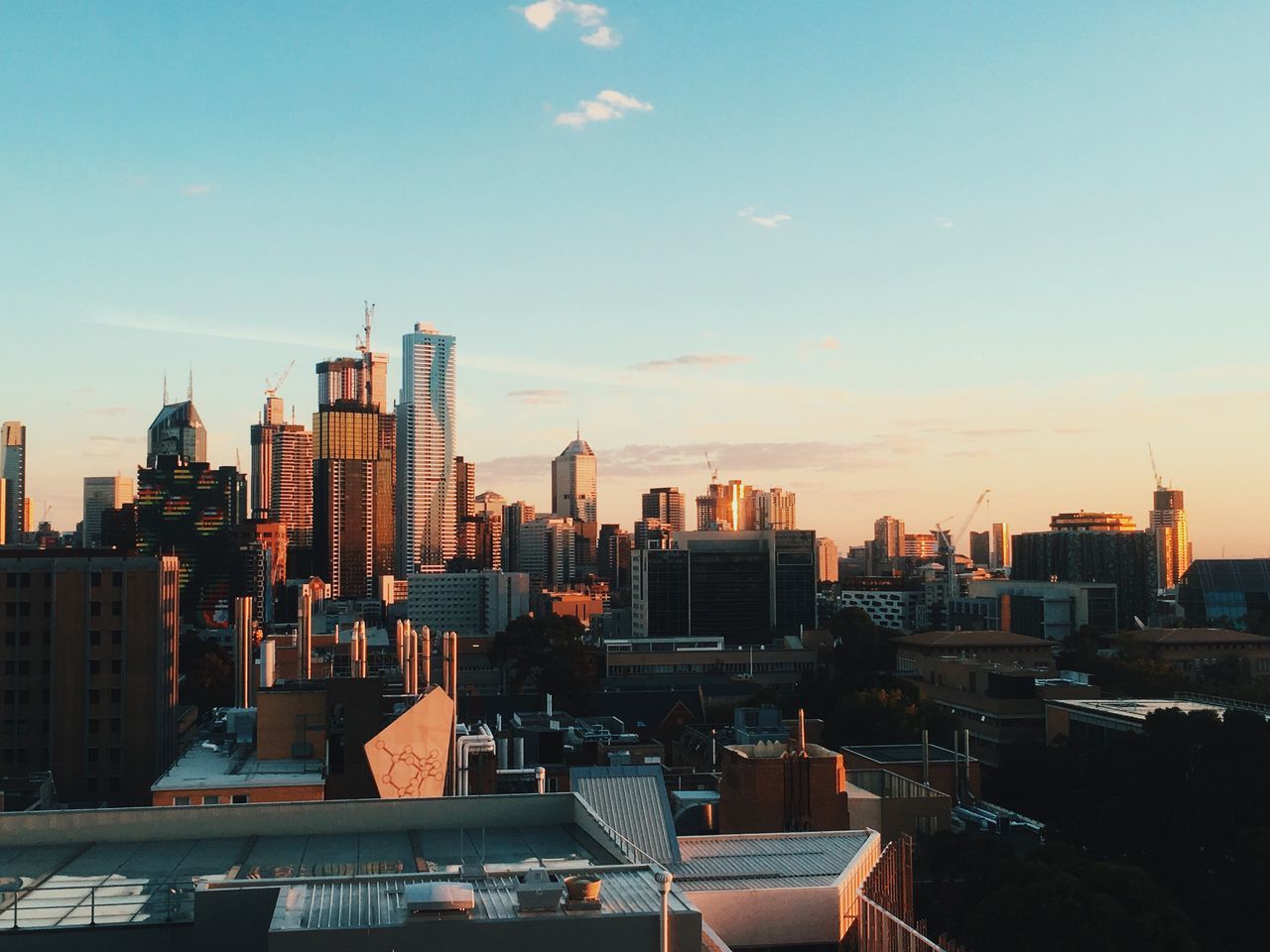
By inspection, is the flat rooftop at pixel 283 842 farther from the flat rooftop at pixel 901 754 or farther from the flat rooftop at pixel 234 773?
the flat rooftop at pixel 901 754

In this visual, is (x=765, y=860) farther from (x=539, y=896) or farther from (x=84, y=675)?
(x=84, y=675)

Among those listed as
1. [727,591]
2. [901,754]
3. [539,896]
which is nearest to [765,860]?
[539,896]

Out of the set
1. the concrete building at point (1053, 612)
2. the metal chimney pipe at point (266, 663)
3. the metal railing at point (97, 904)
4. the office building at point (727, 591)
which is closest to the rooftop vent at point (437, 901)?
the metal railing at point (97, 904)

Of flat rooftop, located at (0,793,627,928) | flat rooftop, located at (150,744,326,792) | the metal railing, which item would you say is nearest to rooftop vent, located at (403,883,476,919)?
flat rooftop, located at (0,793,627,928)

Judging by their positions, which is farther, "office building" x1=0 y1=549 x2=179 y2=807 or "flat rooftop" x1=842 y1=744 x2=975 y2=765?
"office building" x1=0 y1=549 x2=179 y2=807

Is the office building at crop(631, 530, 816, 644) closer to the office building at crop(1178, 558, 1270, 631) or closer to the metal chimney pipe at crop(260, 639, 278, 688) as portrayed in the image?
the office building at crop(1178, 558, 1270, 631)

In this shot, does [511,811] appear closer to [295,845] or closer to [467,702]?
[295,845]
